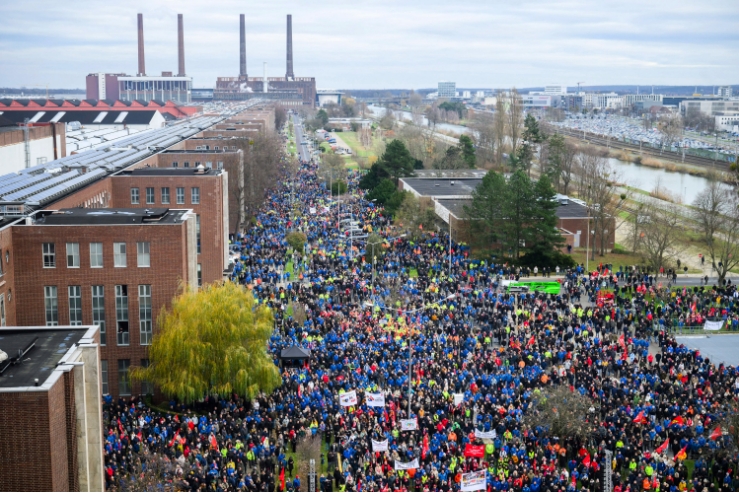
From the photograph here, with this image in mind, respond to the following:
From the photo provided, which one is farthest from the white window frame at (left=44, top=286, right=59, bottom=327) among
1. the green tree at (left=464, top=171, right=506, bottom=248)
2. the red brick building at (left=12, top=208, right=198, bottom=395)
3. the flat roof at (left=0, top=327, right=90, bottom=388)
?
the green tree at (left=464, top=171, right=506, bottom=248)

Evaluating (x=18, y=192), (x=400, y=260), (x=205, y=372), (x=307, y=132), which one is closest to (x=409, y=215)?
(x=400, y=260)

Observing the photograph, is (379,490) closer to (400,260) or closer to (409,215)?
(400,260)

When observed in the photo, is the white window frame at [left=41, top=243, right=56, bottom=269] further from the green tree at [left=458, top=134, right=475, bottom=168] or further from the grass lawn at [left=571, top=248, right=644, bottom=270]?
the green tree at [left=458, top=134, right=475, bottom=168]

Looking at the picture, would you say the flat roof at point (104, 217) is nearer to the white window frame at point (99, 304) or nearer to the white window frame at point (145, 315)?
the white window frame at point (99, 304)

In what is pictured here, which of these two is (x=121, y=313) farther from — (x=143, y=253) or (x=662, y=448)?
(x=662, y=448)

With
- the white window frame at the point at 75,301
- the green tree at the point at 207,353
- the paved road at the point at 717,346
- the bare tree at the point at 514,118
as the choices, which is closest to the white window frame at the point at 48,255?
the white window frame at the point at 75,301
